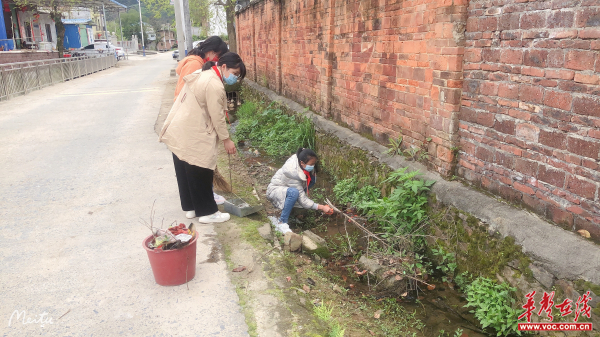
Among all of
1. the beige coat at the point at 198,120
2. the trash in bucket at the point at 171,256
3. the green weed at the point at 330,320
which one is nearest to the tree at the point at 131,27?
the beige coat at the point at 198,120

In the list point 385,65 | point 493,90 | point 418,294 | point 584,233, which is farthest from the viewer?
point 385,65

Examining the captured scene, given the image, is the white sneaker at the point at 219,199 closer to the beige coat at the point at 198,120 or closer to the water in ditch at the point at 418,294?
the water in ditch at the point at 418,294

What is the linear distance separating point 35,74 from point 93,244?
53.4 feet

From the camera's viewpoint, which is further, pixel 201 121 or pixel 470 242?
pixel 201 121

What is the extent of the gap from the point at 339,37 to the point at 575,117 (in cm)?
432

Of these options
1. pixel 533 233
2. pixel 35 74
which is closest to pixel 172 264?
pixel 533 233

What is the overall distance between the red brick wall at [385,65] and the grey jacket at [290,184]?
1.28m

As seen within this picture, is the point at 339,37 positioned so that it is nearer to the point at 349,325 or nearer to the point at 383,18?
the point at 383,18

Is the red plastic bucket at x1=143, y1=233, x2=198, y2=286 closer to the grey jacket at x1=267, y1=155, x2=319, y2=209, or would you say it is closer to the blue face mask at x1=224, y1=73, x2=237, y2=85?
the blue face mask at x1=224, y1=73, x2=237, y2=85

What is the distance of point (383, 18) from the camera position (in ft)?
17.1

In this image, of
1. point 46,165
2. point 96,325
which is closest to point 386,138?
point 96,325

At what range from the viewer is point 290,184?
507 cm

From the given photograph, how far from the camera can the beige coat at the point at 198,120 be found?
398 cm

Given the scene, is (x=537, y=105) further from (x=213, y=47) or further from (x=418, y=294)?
(x=213, y=47)
